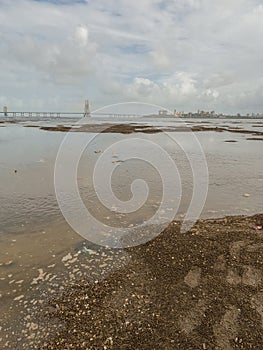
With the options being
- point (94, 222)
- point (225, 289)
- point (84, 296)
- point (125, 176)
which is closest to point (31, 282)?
point (84, 296)

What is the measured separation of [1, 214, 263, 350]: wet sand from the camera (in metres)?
3.62

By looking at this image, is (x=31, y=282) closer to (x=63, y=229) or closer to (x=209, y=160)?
(x=63, y=229)

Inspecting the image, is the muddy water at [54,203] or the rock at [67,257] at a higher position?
the muddy water at [54,203]

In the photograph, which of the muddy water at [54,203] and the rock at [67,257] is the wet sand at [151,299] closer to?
the rock at [67,257]

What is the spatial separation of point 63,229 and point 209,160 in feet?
46.8

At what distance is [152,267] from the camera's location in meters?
5.25

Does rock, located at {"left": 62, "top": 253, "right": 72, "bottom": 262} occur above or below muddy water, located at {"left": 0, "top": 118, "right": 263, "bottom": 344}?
below

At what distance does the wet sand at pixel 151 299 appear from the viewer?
3.62 m

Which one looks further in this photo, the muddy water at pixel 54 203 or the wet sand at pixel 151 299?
the muddy water at pixel 54 203

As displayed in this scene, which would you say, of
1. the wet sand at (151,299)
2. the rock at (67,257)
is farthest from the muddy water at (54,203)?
the wet sand at (151,299)

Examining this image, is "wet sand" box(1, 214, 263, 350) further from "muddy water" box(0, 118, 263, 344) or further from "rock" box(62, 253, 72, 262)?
"muddy water" box(0, 118, 263, 344)

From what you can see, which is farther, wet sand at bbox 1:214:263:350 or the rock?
the rock

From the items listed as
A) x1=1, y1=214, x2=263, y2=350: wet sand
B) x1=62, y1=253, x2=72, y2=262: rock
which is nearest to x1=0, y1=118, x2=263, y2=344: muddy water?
x1=62, y1=253, x2=72, y2=262: rock

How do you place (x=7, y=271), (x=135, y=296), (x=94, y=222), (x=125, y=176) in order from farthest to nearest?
(x=125, y=176) < (x=94, y=222) < (x=7, y=271) < (x=135, y=296)
